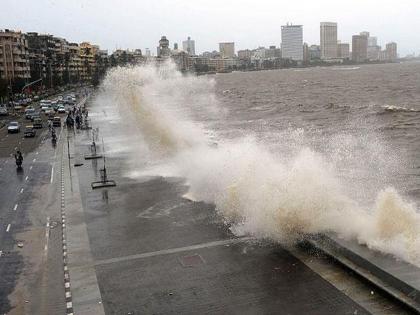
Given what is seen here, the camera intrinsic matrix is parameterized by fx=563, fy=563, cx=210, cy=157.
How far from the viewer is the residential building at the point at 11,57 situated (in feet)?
392

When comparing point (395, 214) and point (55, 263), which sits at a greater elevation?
point (395, 214)

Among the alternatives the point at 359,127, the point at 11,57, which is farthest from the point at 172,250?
the point at 11,57

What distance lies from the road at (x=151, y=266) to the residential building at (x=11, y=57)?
10114 centimetres

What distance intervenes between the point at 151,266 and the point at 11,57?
117 meters

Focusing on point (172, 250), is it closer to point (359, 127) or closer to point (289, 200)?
point (289, 200)

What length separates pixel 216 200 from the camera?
22062 mm

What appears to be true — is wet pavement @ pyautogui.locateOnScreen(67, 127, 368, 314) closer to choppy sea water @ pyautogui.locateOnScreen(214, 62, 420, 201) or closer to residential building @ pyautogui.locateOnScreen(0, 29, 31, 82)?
choppy sea water @ pyautogui.locateOnScreen(214, 62, 420, 201)

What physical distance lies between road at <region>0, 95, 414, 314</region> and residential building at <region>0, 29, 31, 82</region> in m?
101

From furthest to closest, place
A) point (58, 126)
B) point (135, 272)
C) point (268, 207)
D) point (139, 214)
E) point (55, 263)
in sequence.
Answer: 1. point (58, 126)
2. point (139, 214)
3. point (268, 207)
4. point (55, 263)
5. point (135, 272)

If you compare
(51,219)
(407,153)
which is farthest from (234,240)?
(407,153)

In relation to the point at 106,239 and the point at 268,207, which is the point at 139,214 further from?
the point at 268,207

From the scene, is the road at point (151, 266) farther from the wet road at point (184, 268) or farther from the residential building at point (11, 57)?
the residential building at point (11, 57)

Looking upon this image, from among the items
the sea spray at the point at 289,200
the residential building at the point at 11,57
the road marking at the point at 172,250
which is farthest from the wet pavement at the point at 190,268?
the residential building at the point at 11,57

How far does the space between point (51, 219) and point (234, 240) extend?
822 cm
